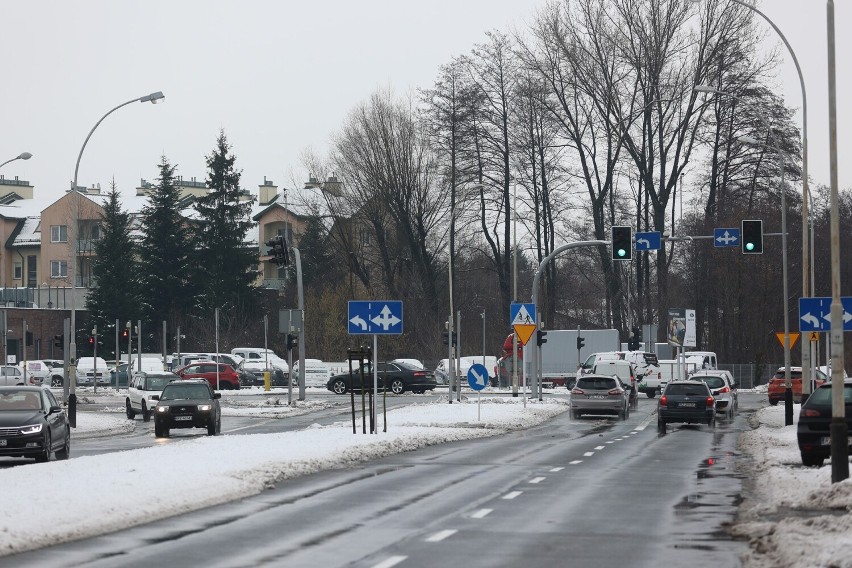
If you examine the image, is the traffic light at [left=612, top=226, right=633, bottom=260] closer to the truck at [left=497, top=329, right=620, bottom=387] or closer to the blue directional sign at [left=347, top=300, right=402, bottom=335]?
the blue directional sign at [left=347, top=300, right=402, bottom=335]

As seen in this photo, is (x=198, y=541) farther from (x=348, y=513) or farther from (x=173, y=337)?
(x=173, y=337)

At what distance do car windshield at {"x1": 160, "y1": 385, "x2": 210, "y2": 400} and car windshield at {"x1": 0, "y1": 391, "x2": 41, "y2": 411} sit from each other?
36.0 ft

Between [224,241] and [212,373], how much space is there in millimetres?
32688

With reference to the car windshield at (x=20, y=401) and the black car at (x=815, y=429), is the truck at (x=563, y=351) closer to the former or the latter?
the car windshield at (x=20, y=401)

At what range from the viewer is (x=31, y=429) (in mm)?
25438

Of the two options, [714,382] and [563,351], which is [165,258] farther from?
[714,382]

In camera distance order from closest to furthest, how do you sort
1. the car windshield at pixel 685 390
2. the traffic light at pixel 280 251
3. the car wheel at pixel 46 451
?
the car wheel at pixel 46 451 < the car windshield at pixel 685 390 < the traffic light at pixel 280 251

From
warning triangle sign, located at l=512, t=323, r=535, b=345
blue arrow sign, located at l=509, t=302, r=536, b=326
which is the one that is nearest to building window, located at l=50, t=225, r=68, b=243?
Result: blue arrow sign, located at l=509, t=302, r=536, b=326

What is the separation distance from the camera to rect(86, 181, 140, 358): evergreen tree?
9827 cm

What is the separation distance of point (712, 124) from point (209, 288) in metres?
43.9

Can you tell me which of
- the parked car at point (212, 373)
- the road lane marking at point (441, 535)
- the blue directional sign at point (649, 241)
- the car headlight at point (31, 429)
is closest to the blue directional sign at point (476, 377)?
the blue directional sign at point (649, 241)

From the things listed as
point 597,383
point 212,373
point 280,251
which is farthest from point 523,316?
point 212,373

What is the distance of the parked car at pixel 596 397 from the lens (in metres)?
44.3

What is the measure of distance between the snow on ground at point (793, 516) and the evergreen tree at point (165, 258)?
7939 cm
